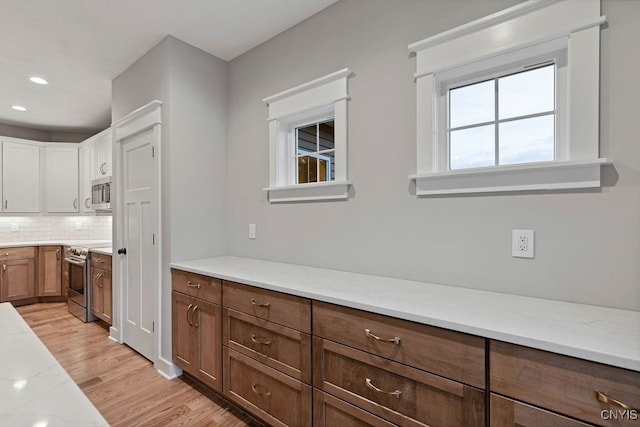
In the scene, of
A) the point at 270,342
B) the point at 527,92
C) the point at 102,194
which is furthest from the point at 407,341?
the point at 102,194

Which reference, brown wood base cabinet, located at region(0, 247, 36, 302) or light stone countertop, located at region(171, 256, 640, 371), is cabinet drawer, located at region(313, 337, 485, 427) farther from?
brown wood base cabinet, located at region(0, 247, 36, 302)

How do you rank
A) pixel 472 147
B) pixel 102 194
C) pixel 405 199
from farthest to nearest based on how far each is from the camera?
1. pixel 102 194
2. pixel 405 199
3. pixel 472 147

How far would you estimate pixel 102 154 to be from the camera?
4.20 metres

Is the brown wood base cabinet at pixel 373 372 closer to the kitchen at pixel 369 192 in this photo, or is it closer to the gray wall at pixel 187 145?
the kitchen at pixel 369 192

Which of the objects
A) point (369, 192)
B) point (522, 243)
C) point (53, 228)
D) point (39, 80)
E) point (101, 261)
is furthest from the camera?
point (53, 228)

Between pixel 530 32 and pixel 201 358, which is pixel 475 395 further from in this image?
pixel 201 358

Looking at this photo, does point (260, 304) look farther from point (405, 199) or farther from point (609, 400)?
point (609, 400)

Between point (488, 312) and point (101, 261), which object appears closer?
point (488, 312)

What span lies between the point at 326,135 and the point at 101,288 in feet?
9.95

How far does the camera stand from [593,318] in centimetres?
112

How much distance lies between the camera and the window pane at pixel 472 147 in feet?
5.29

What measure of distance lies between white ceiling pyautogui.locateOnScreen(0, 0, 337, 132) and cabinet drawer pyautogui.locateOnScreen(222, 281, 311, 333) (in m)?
1.87

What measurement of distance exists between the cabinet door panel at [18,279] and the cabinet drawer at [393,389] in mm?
4946

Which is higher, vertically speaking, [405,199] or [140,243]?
[405,199]
